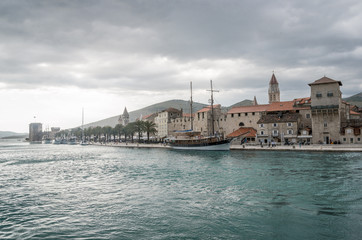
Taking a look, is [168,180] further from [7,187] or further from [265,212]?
[7,187]

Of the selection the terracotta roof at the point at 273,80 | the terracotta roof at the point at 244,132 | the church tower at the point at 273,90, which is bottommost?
the terracotta roof at the point at 244,132

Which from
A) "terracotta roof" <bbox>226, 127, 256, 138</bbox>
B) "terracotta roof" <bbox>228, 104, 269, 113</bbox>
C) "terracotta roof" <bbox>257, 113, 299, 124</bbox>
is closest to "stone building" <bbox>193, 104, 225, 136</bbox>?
"terracotta roof" <bbox>228, 104, 269, 113</bbox>

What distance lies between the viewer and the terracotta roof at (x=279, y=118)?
201 ft

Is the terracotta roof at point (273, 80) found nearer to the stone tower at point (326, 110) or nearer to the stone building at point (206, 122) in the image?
the stone building at point (206, 122)

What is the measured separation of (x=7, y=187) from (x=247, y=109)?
6393cm

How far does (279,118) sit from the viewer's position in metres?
63.2

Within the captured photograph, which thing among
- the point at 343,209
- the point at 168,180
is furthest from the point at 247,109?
the point at 343,209

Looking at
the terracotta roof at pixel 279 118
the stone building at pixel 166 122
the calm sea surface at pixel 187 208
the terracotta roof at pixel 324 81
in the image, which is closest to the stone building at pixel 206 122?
the stone building at pixel 166 122

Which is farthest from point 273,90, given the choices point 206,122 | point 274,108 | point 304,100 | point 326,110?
point 326,110

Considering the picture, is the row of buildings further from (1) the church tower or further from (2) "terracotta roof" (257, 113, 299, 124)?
(1) the church tower

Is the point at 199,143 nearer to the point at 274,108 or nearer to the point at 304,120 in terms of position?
the point at 274,108

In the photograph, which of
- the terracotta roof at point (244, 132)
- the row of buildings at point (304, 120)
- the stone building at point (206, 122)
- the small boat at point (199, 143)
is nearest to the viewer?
the row of buildings at point (304, 120)

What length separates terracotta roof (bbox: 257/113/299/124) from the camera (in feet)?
201

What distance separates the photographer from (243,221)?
11.2 m
